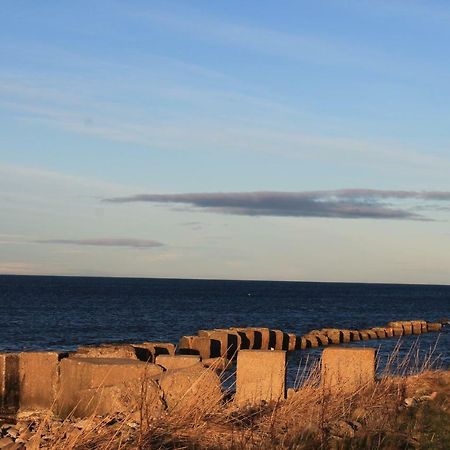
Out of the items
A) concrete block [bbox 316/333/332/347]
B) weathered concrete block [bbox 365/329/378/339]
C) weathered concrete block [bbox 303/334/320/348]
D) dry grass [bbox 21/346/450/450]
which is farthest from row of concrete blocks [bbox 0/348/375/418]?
weathered concrete block [bbox 365/329/378/339]

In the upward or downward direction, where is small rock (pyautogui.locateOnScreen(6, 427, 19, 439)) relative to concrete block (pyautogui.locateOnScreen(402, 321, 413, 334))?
upward

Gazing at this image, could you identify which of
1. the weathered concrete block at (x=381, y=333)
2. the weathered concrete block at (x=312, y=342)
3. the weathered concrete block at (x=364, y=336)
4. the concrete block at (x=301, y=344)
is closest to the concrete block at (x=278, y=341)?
the concrete block at (x=301, y=344)

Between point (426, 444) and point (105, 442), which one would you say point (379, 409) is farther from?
point (105, 442)

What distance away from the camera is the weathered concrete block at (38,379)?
1195 centimetres

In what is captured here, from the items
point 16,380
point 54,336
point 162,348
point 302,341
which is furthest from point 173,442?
point 54,336

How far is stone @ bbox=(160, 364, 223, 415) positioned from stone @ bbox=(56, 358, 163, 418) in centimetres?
30

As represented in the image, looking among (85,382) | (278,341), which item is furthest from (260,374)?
(278,341)

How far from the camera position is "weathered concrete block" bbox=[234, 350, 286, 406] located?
11.1 m

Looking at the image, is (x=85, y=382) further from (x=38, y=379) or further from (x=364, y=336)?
(x=364, y=336)

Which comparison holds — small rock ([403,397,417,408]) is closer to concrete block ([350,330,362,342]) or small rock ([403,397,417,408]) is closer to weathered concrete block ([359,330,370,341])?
concrete block ([350,330,362,342])

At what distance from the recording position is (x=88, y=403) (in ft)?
35.5

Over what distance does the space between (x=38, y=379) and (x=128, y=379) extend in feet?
6.09

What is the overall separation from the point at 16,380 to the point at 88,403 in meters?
1.90

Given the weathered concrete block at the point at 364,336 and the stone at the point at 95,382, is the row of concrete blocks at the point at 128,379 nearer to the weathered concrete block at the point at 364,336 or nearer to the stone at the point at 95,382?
the stone at the point at 95,382
